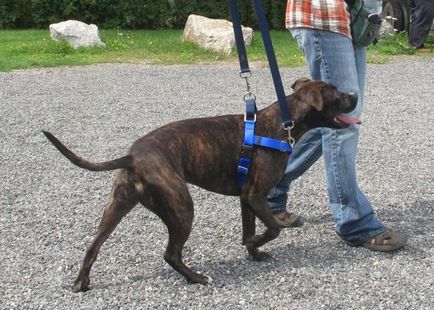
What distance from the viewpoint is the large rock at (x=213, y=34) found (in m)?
13.3

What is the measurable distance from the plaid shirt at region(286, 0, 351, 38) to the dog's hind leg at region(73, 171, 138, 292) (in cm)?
152

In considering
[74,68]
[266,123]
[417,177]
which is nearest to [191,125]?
[266,123]

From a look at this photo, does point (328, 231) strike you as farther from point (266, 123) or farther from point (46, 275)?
point (46, 275)

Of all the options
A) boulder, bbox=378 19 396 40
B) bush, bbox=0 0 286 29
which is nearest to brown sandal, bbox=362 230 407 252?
boulder, bbox=378 19 396 40

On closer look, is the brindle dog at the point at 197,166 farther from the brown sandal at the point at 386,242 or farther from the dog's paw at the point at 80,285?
the brown sandal at the point at 386,242

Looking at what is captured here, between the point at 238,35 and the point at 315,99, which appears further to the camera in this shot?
the point at 315,99

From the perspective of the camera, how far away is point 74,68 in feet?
39.1

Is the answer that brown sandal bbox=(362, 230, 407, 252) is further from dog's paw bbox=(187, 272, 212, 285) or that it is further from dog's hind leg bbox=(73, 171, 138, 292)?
dog's hind leg bbox=(73, 171, 138, 292)

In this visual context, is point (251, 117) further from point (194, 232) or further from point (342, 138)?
point (194, 232)

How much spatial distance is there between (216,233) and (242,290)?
36.0 inches

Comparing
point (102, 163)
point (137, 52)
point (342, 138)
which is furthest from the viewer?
point (137, 52)

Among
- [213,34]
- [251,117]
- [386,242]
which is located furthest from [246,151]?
[213,34]

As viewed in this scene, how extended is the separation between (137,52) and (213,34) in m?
1.63

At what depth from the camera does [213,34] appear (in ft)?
44.0
